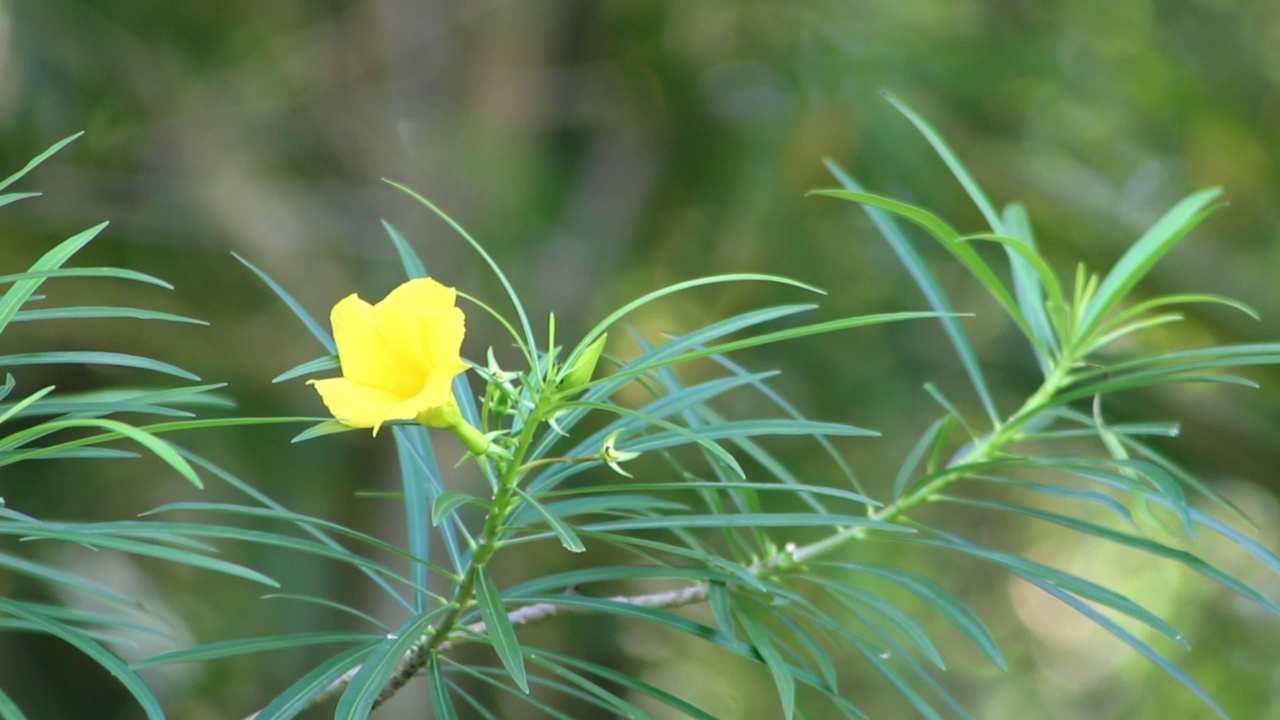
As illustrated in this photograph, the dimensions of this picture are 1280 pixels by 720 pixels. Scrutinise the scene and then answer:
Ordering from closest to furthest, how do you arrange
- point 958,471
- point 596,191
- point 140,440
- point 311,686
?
1. point 140,440
2. point 311,686
3. point 958,471
4. point 596,191

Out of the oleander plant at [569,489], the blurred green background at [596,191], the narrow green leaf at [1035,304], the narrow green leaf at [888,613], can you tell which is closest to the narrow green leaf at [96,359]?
the oleander plant at [569,489]

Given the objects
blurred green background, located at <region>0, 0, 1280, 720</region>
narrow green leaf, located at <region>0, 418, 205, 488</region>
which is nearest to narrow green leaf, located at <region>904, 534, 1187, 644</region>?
narrow green leaf, located at <region>0, 418, 205, 488</region>

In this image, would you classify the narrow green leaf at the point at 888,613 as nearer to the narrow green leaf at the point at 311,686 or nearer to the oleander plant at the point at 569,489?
the oleander plant at the point at 569,489

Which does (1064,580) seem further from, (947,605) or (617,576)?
(617,576)

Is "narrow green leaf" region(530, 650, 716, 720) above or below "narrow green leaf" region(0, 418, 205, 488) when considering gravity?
below

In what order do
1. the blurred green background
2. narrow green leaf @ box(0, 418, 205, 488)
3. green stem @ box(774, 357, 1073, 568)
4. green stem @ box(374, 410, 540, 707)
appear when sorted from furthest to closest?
the blurred green background, green stem @ box(774, 357, 1073, 568), green stem @ box(374, 410, 540, 707), narrow green leaf @ box(0, 418, 205, 488)

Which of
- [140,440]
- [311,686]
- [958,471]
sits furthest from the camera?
[958,471]

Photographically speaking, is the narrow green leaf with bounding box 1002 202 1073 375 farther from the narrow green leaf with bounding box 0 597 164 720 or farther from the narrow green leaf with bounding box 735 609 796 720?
the narrow green leaf with bounding box 0 597 164 720

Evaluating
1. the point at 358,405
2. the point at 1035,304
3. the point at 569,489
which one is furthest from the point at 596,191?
the point at 358,405
